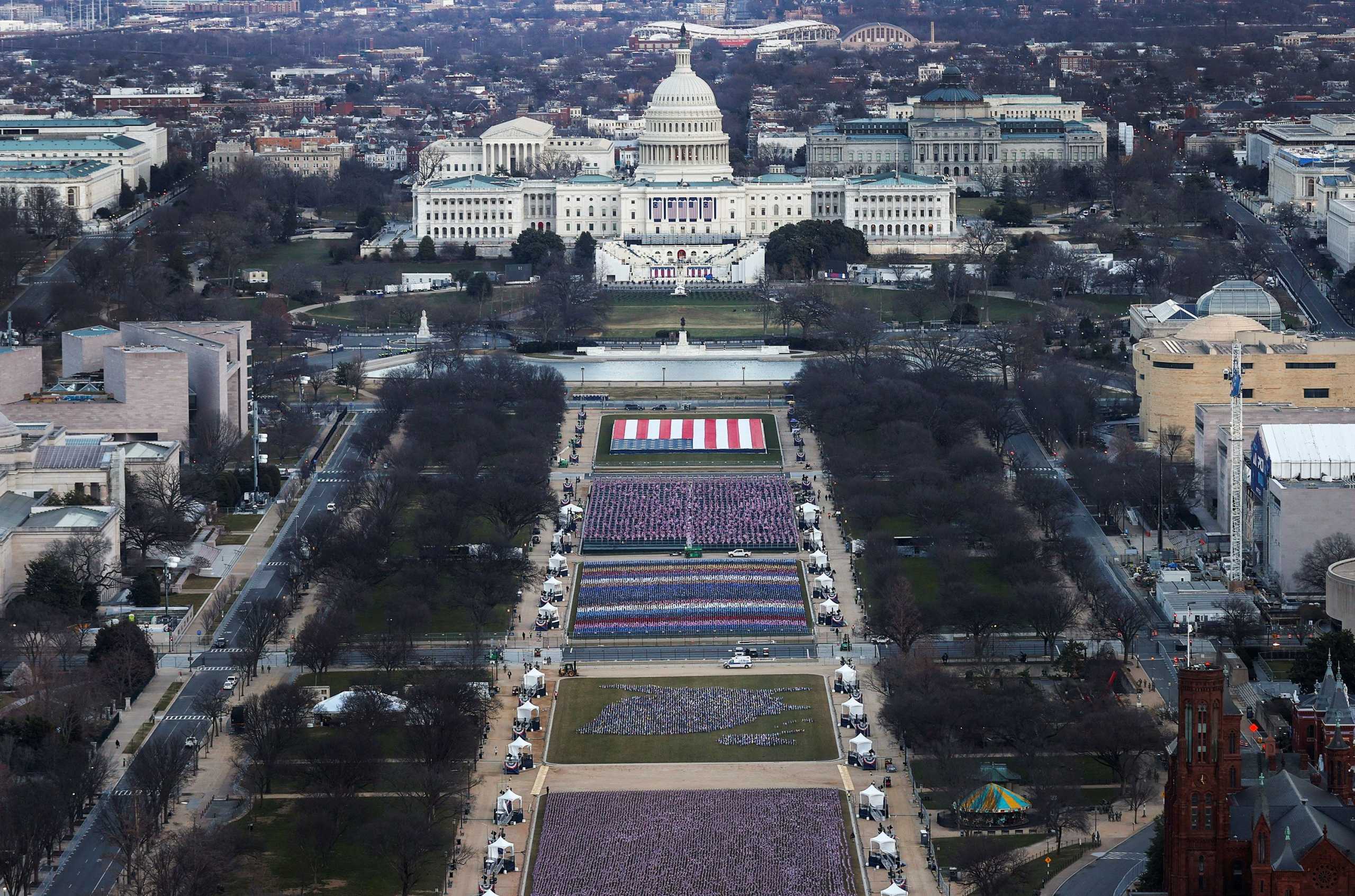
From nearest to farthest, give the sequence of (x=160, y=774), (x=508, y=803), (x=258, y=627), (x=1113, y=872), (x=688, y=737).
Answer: (x=1113, y=872)
(x=160, y=774)
(x=508, y=803)
(x=688, y=737)
(x=258, y=627)

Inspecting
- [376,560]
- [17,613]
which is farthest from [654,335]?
[17,613]

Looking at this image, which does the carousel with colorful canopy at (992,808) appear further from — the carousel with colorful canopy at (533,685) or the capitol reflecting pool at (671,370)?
the capitol reflecting pool at (671,370)

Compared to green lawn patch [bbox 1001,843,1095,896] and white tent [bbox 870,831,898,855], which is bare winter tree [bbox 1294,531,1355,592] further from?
white tent [bbox 870,831,898,855]

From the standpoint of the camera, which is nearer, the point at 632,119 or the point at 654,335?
the point at 654,335

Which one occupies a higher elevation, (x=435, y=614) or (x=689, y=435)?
(x=689, y=435)

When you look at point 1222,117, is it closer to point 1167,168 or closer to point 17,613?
point 1167,168

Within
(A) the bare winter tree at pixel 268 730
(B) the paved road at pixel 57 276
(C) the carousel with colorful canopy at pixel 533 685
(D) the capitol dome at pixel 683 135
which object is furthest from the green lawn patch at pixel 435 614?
(D) the capitol dome at pixel 683 135

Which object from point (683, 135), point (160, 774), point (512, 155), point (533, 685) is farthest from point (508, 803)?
point (512, 155)

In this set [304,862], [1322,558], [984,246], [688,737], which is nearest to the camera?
[304,862]

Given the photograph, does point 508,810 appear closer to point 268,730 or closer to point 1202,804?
point 268,730
